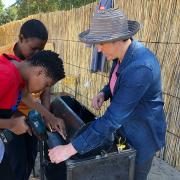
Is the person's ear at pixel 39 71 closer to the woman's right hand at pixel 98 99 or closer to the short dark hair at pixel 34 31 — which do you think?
the woman's right hand at pixel 98 99

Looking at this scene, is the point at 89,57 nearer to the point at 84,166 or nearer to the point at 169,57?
the point at 169,57

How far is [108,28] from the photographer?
203 cm

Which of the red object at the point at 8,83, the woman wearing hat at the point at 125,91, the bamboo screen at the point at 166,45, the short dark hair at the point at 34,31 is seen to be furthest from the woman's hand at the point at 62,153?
the bamboo screen at the point at 166,45

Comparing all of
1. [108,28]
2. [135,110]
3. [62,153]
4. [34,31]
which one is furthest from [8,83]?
[34,31]

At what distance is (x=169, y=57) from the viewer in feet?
13.4

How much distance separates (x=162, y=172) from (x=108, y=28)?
256 cm

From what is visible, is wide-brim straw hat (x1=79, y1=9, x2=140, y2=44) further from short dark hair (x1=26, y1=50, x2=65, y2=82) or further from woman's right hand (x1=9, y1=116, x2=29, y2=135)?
woman's right hand (x1=9, y1=116, x2=29, y2=135)

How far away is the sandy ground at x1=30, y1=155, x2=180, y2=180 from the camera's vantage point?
3.93m

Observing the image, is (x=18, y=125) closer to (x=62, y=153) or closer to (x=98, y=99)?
(x=62, y=153)

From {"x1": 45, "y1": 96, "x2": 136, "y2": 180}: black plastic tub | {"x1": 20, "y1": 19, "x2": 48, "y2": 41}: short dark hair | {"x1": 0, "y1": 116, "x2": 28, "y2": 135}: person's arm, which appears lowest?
{"x1": 45, "y1": 96, "x2": 136, "y2": 180}: black plastic tub

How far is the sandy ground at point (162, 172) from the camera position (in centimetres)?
393

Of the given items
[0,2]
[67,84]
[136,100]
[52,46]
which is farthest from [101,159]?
[0,2]

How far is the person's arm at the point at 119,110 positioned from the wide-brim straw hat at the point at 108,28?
9.1 inches

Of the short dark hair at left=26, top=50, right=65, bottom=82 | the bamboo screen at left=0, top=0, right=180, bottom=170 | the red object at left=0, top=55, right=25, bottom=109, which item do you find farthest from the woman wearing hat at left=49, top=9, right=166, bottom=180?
the bamboo screen at left=0, top=0, right=180, bottom=170
